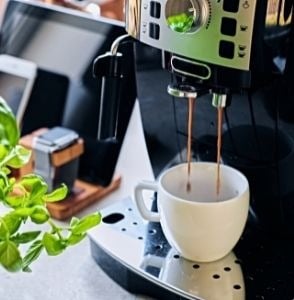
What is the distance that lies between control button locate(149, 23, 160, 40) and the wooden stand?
29 cm

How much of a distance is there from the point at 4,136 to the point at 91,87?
47 cm

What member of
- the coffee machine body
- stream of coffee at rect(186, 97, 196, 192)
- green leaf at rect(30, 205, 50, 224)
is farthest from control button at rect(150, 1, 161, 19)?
green leaf at rect(30, 205, 50, 224)

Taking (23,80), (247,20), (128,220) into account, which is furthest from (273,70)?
(23,80)

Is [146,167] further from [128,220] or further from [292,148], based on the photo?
[292,148]

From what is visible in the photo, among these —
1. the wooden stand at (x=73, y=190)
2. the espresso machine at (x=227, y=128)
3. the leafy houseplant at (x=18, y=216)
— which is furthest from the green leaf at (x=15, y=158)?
the wooden stand at (x=73, y=190)

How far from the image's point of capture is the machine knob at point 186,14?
649 millimetres

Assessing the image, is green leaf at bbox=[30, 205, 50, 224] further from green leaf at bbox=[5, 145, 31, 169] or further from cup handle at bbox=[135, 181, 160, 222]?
cup handle at bbox=[135, 181, 160, 222]

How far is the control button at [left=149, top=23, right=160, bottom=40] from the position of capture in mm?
694

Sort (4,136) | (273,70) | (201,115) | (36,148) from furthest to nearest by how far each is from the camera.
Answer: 1. (36,148)
2. (201,115)
3. (273,70)
4. (4,136)

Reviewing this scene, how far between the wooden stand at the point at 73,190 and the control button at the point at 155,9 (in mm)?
305

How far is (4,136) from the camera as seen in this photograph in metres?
0.57

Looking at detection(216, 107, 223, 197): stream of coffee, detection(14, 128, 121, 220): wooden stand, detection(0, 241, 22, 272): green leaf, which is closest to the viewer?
detection(0, 241, 22, 272): green leaf

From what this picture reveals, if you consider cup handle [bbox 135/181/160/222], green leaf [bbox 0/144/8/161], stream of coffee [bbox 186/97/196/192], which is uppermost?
green leaf [bbox 0/144/8/161]

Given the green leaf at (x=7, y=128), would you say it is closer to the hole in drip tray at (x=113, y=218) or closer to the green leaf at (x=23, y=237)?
the green leaf at (x=23, y=237)
